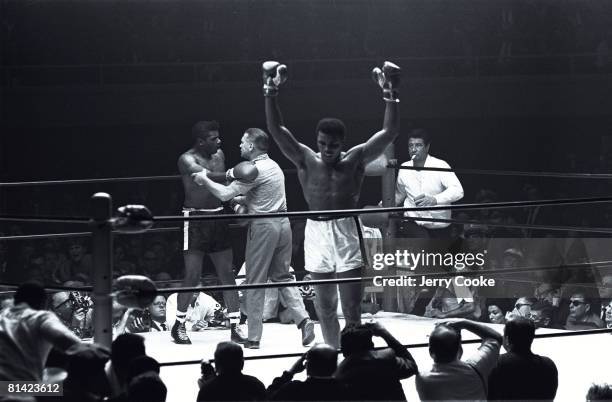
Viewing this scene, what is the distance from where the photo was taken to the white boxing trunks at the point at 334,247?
4914 millimetres

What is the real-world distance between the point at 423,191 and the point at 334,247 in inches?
77.5

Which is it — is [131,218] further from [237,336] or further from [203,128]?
[203,128]

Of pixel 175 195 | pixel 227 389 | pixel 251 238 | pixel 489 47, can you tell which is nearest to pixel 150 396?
pixel 227 389

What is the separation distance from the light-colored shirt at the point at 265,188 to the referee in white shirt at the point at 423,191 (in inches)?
43.5

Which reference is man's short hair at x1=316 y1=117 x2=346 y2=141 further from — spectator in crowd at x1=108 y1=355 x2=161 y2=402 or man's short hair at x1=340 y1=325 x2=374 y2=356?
spectator in crowd at x1=108 y1=355 x2=161 y2=402

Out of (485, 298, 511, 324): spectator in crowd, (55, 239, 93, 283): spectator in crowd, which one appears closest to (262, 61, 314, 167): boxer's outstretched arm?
(485, 298, 511, 324): spectator in crowd

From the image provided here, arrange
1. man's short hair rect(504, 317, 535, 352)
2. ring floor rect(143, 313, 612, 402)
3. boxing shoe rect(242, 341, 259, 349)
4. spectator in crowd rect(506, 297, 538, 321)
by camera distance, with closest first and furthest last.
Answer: man's short hair rect(504, 317, 535, 352), ring floor rect(143, 313, 612, 402), boxing shoe rect(242, 341, 259, 349), spectator in crowd rect(506, 297, 538, 321)

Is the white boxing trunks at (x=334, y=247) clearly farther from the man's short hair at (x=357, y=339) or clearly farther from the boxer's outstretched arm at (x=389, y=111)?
the man's short hair at (x=357, y=339)

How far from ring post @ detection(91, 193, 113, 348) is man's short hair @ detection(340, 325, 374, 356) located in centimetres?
82

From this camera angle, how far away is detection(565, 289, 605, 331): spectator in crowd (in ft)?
21.0

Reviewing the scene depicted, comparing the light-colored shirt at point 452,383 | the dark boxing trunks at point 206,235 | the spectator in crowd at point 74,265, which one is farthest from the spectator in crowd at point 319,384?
A: the spectator in crowd at point 74,265

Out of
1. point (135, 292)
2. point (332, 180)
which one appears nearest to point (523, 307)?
point (332, 180)

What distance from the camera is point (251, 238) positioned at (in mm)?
5703

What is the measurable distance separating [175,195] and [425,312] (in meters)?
5.22
